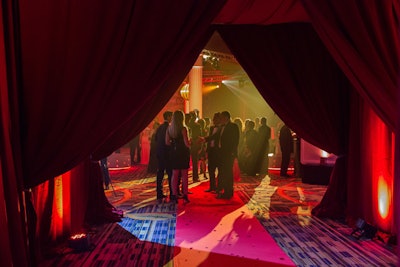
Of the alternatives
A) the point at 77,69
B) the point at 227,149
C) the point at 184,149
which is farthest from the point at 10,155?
the point at 227,149

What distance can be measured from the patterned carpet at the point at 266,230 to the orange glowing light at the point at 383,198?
1.22 ft

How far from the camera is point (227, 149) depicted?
648cm

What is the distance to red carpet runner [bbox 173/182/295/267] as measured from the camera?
3.67 metres

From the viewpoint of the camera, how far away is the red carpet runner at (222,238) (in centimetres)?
367

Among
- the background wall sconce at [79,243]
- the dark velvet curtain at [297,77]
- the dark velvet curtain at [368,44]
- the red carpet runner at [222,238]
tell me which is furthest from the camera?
the dark velvet curtain at [297,77]

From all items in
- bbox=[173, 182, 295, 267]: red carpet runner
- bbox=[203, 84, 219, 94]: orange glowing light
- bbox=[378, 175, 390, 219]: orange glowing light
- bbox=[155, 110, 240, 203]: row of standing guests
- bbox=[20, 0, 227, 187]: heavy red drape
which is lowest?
bbox=[173, 182, 295, 267]: red carpet runner

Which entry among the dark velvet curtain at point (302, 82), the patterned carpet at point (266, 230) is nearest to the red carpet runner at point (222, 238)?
the patterned carpet at point (266, 230)

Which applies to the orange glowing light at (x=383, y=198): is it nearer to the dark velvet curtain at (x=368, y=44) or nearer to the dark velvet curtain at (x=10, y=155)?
→ the dark velvet curtain at (x=368, y=44)

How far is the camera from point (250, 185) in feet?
27.4

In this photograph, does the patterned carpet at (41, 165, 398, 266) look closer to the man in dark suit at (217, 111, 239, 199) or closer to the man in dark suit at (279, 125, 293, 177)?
the man in dark suit at (217, 111, 239, 199)

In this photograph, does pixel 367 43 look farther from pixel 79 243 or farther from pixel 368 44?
pixel 79 243

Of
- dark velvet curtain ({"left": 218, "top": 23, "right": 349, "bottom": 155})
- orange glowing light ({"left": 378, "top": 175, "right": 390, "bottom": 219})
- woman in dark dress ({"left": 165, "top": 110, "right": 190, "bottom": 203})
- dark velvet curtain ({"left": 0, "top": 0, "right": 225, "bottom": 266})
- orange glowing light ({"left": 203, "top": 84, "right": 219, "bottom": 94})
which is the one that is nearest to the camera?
dark velvet curtain ({"left": 0, "top": 0, "right": 225, "bottom": 266})

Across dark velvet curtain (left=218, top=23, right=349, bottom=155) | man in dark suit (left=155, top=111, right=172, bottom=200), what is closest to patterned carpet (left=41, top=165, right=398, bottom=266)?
man in dark suit (left=155, top=111, right=172, bottom=200)

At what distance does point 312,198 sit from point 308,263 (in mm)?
3414
